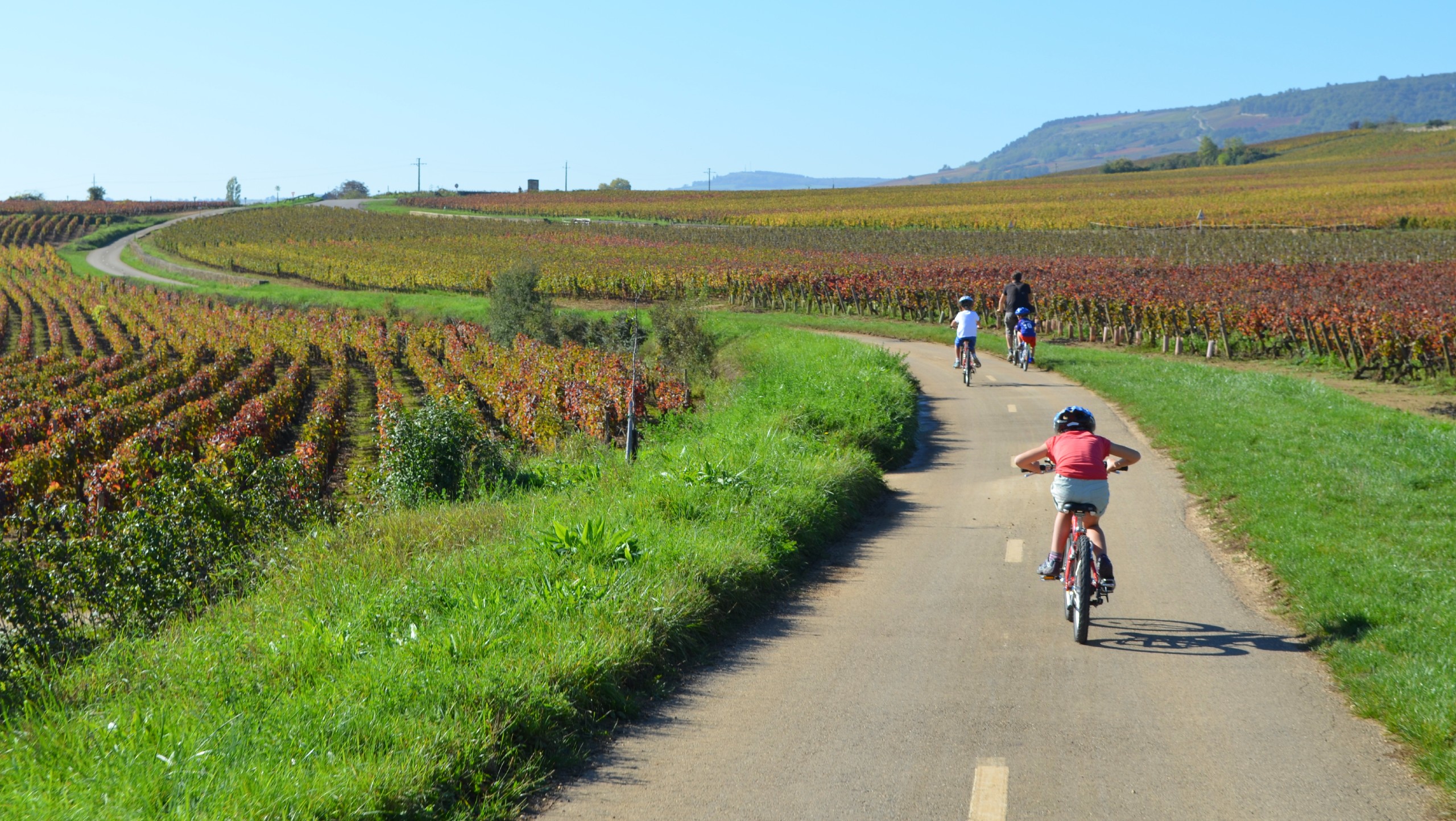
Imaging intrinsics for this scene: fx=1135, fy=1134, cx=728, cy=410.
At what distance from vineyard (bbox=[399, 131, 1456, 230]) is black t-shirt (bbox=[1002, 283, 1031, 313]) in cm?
5513

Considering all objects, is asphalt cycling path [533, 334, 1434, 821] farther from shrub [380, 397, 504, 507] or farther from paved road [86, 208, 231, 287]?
paved road [86, 208, 231, 287]

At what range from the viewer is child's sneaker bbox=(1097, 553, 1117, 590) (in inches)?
296

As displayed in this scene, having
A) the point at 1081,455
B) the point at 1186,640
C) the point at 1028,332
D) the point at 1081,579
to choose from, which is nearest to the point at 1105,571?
the point at 1081,579

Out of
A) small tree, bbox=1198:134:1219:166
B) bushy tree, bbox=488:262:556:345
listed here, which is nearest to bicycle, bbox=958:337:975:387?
bushy tree, bbox=488:262:556:345

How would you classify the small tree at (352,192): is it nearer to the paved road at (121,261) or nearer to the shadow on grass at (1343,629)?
the paved road at (121,261)

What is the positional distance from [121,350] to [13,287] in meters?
36.1

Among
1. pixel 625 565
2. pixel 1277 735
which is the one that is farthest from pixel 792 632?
pixel 1277 735

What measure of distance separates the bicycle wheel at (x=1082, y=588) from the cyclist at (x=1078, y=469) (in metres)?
0.11

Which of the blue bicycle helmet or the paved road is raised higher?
the paved road

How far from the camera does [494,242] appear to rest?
78.3 m

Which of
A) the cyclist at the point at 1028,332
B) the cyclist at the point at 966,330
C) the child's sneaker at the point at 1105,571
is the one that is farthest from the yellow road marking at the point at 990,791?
the cyclist at the point at 1028,332

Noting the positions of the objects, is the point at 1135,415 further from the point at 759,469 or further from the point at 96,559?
the point at 96,559

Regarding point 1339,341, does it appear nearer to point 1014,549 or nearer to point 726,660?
point 1014,549

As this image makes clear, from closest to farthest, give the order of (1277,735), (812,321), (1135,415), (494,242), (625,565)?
(1277,735) → (625,565) → (1135,415) → (812,321) → (494,242)
